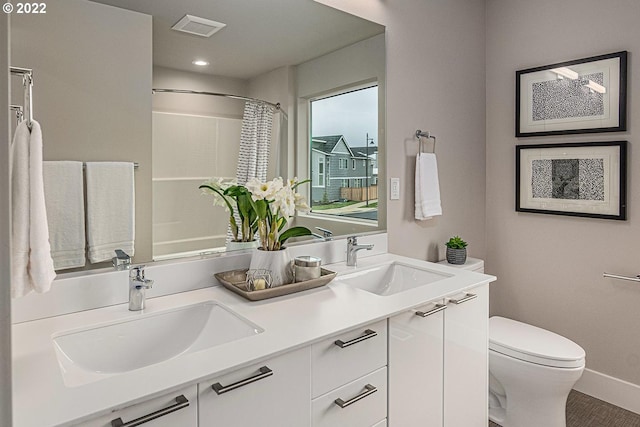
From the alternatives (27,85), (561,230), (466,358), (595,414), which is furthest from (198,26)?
(595,414)

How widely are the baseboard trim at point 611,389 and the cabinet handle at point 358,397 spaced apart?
1822 mm

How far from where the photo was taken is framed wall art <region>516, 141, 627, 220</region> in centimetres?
227

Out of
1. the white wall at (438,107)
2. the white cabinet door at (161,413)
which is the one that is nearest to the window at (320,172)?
the white wall at (438,107)

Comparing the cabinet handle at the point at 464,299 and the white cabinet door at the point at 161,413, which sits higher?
the cabinet handle at the point at 464,299

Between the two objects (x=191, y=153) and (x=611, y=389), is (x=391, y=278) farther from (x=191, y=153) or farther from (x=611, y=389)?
(x=611, y=389)

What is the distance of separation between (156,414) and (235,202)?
0.91 metres

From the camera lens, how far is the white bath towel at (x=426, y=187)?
89.8 inches

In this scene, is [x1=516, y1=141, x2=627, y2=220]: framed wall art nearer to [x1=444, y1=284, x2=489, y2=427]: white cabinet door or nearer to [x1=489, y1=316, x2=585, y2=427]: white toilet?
[x1=489, y1=316, x2=585, y2=427]: white toilet

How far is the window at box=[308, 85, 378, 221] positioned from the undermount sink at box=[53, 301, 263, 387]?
0.80 m

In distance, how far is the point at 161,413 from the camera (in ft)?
2.79

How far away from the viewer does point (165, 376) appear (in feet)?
2.92

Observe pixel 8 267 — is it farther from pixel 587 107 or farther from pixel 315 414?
pixel 587 107

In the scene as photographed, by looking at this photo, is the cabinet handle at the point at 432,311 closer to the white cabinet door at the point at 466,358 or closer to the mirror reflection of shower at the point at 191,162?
the white cabinet door at the point at 466,358

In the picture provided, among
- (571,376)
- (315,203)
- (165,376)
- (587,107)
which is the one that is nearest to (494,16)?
(587,107)
